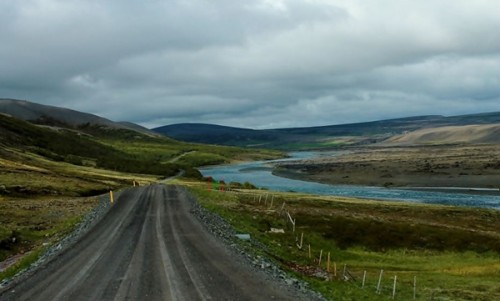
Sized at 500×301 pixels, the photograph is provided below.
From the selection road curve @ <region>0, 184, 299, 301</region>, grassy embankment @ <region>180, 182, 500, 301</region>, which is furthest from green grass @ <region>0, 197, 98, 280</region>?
grassy embankment @ <region>180, 182, 500, 301</region>

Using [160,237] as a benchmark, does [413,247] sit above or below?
below

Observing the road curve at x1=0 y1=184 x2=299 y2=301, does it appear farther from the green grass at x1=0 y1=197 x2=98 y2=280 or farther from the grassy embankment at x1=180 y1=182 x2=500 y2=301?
the grassy embankment at x1=180 y1=182 x2=500 y2=301

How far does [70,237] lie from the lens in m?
43.1

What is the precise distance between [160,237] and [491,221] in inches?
2084

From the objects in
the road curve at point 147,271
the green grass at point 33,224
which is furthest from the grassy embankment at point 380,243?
the green grass at point 33,224

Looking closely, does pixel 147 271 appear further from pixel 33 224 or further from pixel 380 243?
pixel 380 243

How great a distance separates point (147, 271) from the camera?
1157 inches

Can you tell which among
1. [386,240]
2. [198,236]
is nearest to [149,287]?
[198,236]

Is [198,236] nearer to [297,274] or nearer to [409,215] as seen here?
[297,274]

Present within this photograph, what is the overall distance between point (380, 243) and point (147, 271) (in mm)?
34546

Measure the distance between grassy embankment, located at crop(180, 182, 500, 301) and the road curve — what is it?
14.1ft

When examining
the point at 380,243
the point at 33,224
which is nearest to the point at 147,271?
the point at 33,224

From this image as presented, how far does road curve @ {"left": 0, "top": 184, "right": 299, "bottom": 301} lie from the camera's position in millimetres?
24906

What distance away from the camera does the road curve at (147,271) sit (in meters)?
24.9
